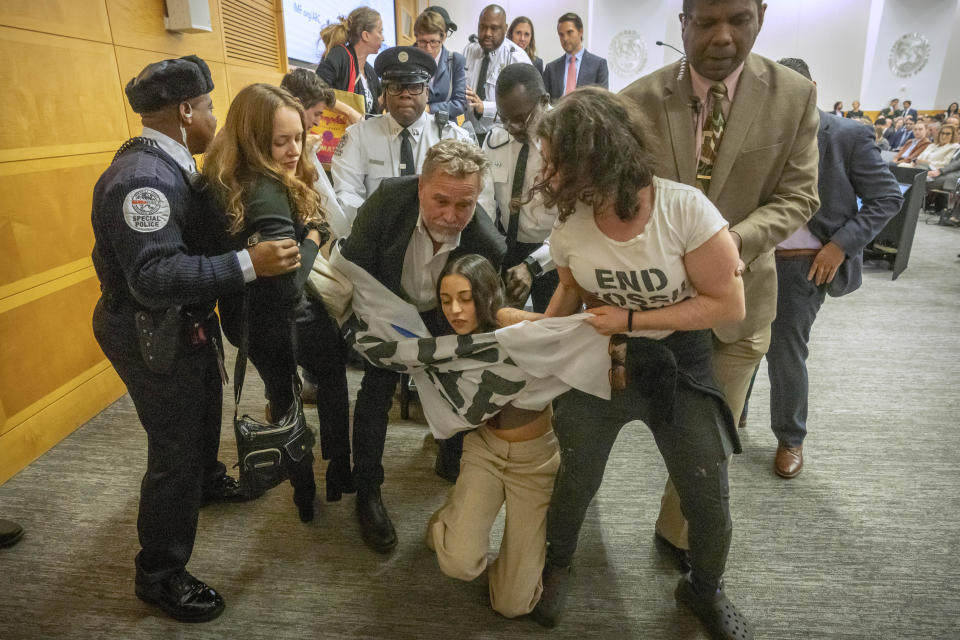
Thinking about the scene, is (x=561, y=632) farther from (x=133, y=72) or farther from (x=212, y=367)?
(x=133, y=72)

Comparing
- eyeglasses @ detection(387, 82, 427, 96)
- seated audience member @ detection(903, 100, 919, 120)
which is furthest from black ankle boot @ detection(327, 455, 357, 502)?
seated audience member @ detection(903, 100, 919, 120)

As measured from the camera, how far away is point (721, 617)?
162cm

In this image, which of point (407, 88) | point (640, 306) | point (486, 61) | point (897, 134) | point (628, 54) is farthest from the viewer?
point (628, 54)

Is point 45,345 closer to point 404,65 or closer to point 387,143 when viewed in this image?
point 387,143

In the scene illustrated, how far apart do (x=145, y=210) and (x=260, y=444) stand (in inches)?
30.5

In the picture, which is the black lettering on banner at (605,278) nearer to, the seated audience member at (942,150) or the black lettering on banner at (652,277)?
the black lettering on banner at (652,277)

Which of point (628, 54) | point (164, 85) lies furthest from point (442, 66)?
point (628, 54)

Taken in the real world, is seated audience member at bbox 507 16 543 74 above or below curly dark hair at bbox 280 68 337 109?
above

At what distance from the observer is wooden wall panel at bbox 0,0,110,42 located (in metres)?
2.32

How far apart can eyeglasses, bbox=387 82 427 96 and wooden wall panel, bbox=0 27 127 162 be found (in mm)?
1519

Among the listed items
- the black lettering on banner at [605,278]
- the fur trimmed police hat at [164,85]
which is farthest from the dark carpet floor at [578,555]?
the fur trimmed police hat at [164,85]

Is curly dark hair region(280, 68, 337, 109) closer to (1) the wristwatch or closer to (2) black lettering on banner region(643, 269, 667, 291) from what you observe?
(1) the wristwatch

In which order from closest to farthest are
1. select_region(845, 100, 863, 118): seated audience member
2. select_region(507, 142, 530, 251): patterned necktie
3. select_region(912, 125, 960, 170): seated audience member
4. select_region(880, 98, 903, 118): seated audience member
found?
select_region(507, 142, 530, 251): patterned necktie
select_region(912, 125, 960, 170): seated audience member
select_region(845, 100, 863, 118): seated audience member
select_region(880, 98, 903, 118): seated audience member

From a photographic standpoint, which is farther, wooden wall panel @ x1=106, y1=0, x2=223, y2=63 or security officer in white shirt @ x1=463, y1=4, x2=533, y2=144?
security officer in white shirt @ x1=463, y1=4, x2=533, y2=144
